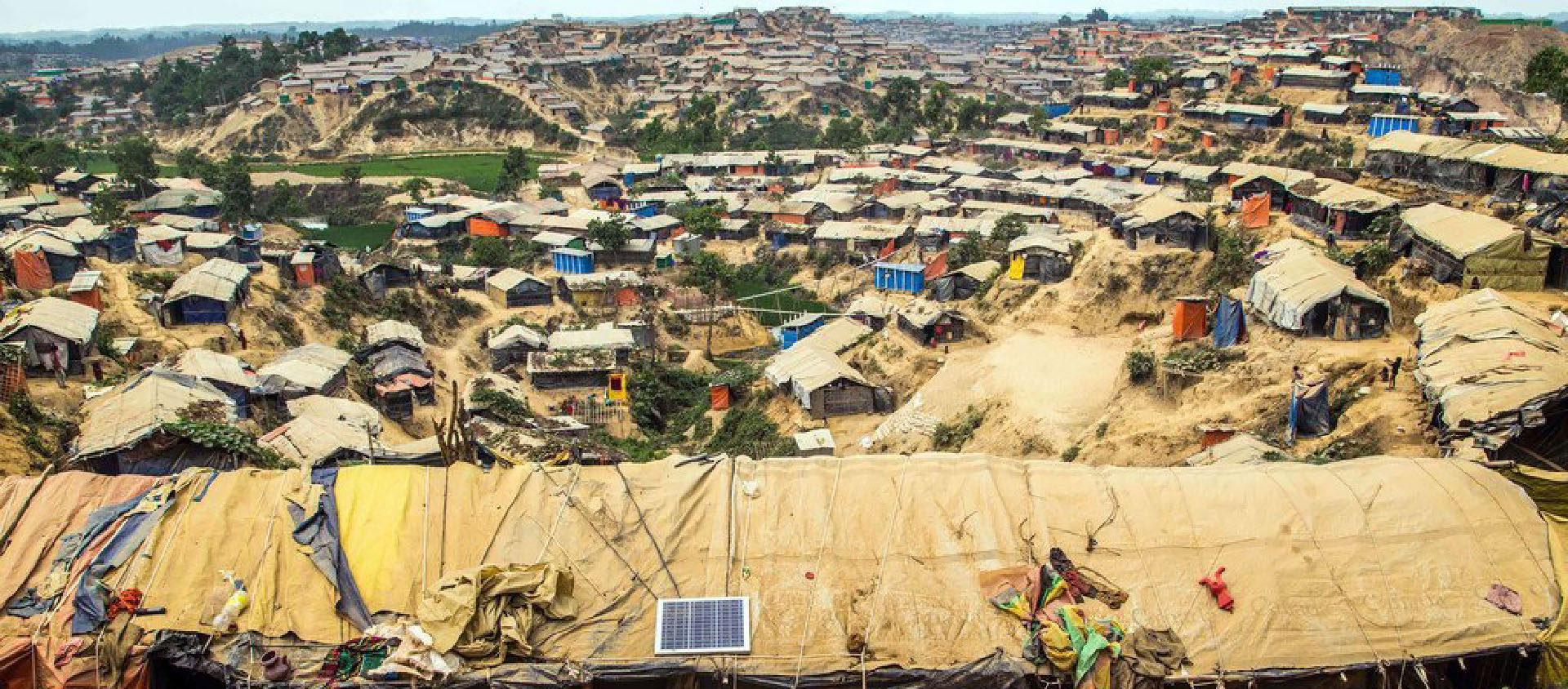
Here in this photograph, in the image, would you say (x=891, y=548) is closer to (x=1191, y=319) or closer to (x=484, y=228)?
(x=1191, y=319)

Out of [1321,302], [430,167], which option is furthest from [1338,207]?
[430,167]

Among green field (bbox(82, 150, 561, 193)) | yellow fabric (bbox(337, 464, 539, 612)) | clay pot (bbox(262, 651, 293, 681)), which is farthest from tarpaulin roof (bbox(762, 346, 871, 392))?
green field (bbox(82, 150, 561, 193))

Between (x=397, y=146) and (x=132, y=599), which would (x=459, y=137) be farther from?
(x=132, y=599)

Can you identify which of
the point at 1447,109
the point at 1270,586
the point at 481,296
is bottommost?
the point at 481,296

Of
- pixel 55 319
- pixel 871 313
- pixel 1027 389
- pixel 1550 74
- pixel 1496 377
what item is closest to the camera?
pixel 1496 377

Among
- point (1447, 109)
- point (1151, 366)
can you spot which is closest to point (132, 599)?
point (1151, 366)

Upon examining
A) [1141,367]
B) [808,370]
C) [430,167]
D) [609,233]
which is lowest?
[808,370]

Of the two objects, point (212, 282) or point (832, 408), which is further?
point (212, 282)
